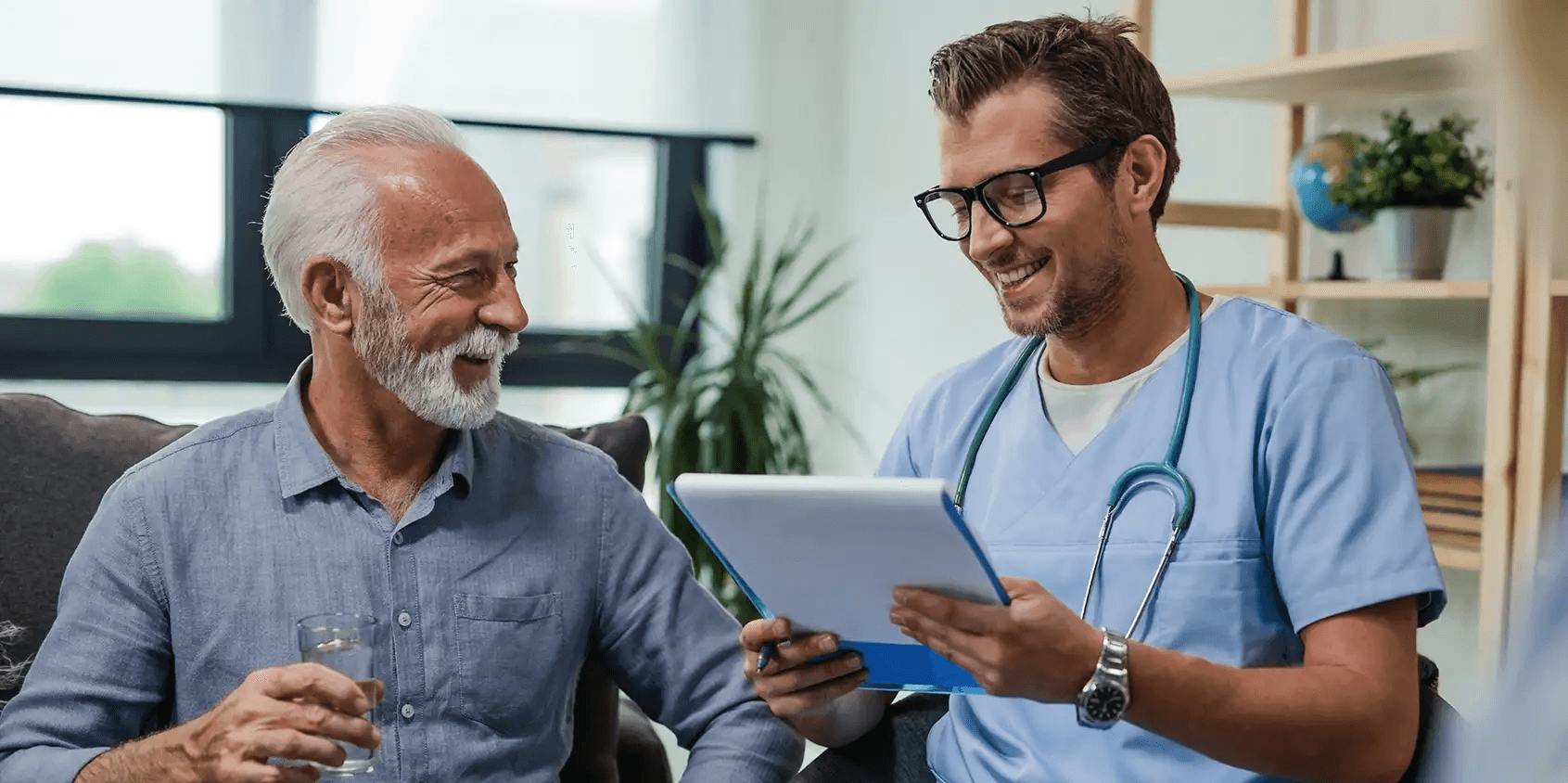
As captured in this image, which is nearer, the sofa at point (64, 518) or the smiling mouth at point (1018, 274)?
the smiling mouth at point (1018, 274)

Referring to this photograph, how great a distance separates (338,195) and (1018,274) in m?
0.73

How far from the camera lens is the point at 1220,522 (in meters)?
1.38

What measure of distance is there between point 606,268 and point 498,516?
2.93m

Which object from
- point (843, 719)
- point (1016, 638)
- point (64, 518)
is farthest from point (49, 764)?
point (1016, 638)

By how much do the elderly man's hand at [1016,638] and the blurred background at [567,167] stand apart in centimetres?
188

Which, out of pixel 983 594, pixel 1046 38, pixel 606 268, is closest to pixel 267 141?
pixel 606 268

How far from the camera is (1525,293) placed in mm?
2191

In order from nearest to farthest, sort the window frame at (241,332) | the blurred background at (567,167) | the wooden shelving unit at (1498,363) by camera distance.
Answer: the wooden shelving unit at (1498,363), the blurred background at (567,167), the window frame at (241,332)

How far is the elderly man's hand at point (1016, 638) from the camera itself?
1172 mm

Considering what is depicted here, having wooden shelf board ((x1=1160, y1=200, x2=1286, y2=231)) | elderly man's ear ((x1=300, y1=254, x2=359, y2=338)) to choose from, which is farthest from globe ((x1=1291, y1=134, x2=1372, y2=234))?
elderly man's ear ((x1=300, y1=254, x2=359, y2=338))

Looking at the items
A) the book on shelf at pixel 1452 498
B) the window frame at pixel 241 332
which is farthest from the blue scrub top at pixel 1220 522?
the window frame at pixel 241 332

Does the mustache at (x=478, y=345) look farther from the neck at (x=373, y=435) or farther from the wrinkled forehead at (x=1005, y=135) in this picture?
the wrinkled forehead at (x=1005, y=135)

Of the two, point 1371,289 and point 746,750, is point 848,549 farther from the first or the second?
point 1371,289

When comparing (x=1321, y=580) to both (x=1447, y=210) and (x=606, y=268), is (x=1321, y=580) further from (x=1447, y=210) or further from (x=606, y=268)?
(x=606, y=268)
